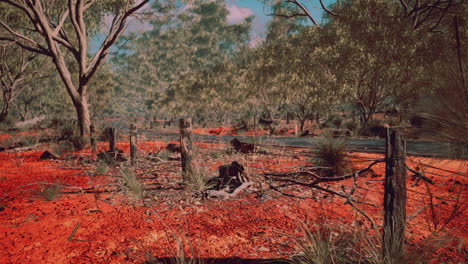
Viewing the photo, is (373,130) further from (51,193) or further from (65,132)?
(65,132)

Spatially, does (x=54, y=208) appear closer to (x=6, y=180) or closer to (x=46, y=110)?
(x=6, y=180)

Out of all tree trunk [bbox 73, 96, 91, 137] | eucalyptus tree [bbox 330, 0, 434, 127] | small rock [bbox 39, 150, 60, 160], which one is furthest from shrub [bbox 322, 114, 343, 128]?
small rock [bbox 39, 150, 60, 160]

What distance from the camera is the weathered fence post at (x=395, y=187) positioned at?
86.1 inches

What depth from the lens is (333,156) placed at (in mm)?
A: 5711

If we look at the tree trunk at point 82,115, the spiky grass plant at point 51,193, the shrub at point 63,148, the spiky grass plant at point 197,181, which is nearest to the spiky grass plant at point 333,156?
the spiky grass plant at point 197,181

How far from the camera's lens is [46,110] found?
3328 centimetres

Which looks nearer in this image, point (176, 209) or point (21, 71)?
point (176, 209)

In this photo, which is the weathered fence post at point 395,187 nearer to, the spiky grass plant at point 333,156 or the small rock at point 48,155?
the spiky grass plant at point 333,156

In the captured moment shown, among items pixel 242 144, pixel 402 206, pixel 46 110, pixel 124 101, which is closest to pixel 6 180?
pixel 242 144

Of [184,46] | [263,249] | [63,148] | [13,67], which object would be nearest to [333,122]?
[63,148]

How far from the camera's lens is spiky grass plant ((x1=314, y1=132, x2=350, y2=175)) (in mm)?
5543

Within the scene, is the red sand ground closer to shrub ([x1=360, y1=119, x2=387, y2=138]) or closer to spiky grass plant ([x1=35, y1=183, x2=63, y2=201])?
spiky grass plant ([x1=35, y1=183, x2=63, y2=201])

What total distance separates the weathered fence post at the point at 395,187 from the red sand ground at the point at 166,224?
4.5 inches

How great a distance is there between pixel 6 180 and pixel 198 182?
14.8 ft
